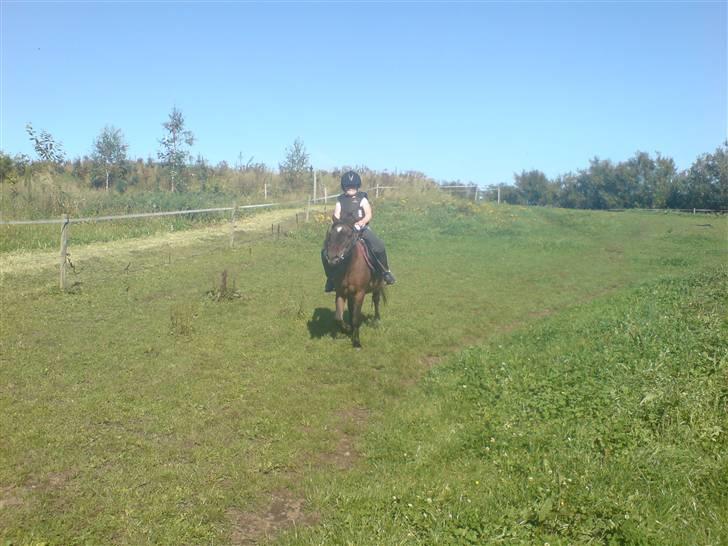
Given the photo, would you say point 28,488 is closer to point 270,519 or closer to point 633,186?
point 270,519

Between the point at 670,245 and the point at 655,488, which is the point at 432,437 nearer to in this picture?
the point at 655,488

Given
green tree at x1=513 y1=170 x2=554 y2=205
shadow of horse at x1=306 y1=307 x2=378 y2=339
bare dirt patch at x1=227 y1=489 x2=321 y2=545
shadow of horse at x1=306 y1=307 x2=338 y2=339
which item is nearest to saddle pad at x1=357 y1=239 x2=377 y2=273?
shadow of horse at x1=306 y1=307 x2=378 y2=339

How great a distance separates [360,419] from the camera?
6031mm

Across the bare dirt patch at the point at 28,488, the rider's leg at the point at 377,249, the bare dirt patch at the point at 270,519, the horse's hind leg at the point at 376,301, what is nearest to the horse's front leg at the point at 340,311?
the rider's leg at the point at 377,249

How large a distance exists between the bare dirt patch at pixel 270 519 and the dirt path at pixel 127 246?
10.9 metres

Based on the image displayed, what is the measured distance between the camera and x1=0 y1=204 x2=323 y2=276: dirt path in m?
13.7

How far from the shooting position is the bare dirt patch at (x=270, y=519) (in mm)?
3891

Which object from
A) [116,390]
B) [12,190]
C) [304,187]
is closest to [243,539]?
[116,390]

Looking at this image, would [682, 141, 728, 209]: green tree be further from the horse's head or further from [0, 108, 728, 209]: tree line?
the horse's head

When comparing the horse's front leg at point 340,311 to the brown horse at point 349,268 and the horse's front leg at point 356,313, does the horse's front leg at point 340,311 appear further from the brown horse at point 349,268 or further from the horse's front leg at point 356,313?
the horse's front leg at point 356,313

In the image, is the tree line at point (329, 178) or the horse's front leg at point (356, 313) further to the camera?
the tree line at point (329, 178)

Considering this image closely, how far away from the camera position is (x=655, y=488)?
3998 mm

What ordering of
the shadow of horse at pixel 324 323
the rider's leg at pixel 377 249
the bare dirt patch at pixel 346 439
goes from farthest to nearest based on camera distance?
the shadow of horse at pixel 324 323 < the rider's leg at pixel 377 249 < the bare dirt patch at pixel 346 439

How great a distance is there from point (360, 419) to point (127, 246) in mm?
13735
